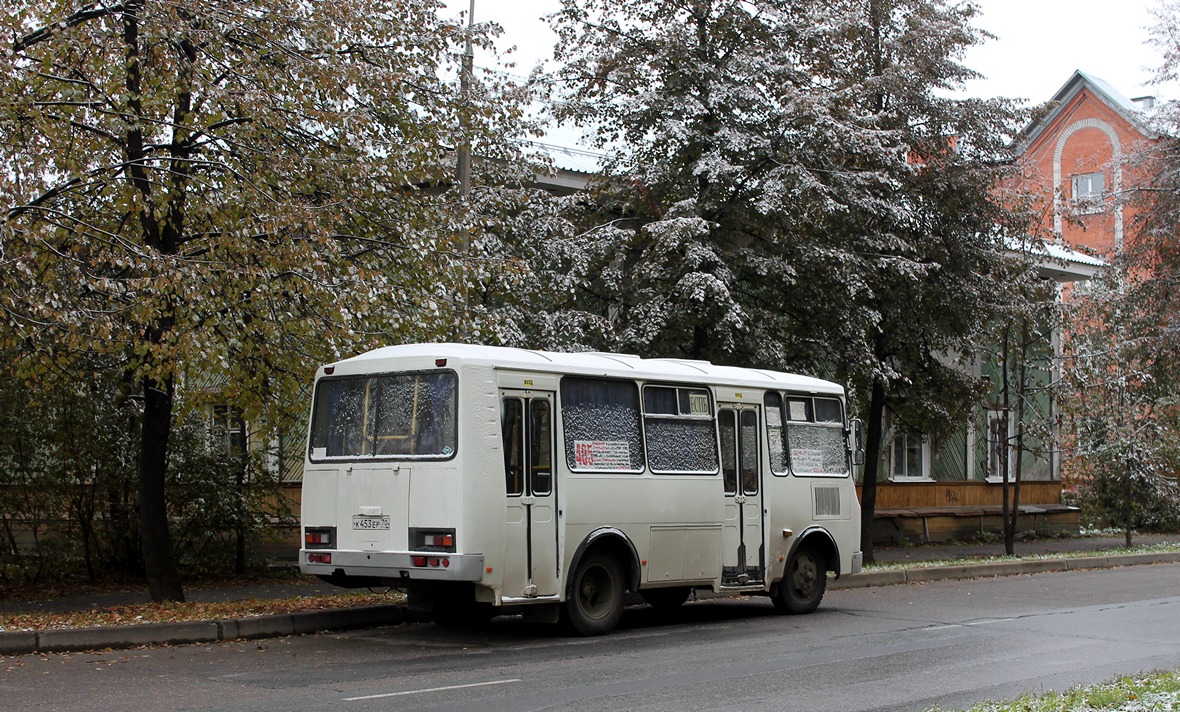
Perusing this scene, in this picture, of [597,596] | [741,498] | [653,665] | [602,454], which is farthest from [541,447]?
[741,498]

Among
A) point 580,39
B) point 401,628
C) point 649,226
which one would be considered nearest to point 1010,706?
point 401,628

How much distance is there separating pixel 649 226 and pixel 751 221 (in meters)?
2.37

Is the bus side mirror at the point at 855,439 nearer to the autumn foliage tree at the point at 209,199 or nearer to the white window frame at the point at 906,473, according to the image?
the autumn foliage tree at the point at 209,199

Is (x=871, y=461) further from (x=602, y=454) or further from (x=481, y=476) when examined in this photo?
(x=481, y=476)

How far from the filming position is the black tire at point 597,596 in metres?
13.7

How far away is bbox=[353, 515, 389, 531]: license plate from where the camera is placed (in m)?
13.0

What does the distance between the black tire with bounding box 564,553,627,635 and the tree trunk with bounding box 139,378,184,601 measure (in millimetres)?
5327

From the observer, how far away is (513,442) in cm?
1310

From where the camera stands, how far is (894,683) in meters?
10.5

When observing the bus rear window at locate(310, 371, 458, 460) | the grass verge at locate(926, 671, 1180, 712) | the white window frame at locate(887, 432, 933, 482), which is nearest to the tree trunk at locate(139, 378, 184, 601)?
the bus rear window at locate(310, 371, 458, 460)

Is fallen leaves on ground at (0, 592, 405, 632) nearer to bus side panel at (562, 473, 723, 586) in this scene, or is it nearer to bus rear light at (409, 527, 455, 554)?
bus rear light at (409, 527, 455, 554)

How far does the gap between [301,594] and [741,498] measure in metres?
6.68

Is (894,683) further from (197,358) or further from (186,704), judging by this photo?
(197,358)

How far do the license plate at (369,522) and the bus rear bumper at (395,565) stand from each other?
0.82 ft
